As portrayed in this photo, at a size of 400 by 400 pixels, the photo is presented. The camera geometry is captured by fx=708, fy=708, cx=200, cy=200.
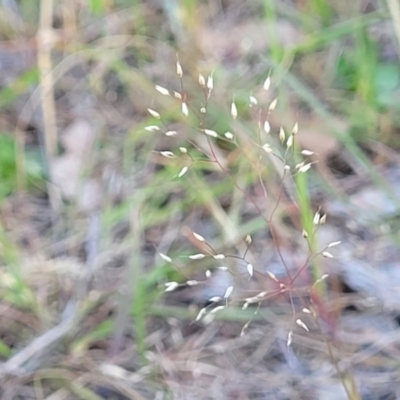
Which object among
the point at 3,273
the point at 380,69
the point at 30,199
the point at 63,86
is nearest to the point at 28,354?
the point at 3,273

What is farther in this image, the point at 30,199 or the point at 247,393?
the point at 30,199

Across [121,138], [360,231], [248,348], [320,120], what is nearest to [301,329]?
[248,348]

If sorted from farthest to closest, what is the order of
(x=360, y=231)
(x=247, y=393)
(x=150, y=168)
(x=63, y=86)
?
(x=63, y=86)
(x=150, y=168)
(x=360, y=231)
(x=247, y=393)

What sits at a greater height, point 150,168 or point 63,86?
point 63,86

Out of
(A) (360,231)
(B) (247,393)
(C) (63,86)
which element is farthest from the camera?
(C) (63,86)

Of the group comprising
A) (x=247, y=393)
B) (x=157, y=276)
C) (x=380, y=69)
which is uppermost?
(x=380, y=69)

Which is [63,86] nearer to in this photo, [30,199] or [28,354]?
[30,199]

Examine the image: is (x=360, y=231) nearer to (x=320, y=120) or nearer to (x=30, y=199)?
(x=320, y=120)
